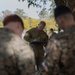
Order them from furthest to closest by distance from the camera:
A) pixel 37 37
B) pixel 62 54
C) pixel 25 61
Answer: pixel 37 37 < pixel 62 54 < pixel 25 61

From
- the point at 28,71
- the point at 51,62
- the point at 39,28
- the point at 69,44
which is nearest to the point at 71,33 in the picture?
the point at 69,44

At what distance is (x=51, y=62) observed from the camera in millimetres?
4453

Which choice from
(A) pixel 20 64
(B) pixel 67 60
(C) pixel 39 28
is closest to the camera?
(A) pixel 20 64

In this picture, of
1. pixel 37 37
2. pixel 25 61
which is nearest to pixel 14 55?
pixel 25 61

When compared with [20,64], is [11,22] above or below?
above

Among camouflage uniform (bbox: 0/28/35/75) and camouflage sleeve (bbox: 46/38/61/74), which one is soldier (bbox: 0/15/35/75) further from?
camouflage sleeve (bbox: 46/38/61/74)

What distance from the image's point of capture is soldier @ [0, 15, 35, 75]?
13.6ft

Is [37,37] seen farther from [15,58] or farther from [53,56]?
[15,58]

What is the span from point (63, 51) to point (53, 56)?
136 mm

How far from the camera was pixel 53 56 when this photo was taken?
4.43 meters

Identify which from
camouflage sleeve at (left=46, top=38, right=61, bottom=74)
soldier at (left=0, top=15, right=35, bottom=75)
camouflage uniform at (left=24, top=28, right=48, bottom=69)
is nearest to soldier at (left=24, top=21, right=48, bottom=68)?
camouflage uniform at (left=24, top=28, right=48, bottom=69)

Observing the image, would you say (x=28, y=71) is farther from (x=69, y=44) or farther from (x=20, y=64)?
(x=69, y=44)

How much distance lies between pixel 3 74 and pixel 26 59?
1.02 feet

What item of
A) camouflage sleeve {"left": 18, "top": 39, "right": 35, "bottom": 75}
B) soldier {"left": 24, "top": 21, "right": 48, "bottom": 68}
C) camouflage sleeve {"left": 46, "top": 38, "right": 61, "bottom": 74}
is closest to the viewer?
camouflage sleeve {"left": 18, "top": 39, "right": 35, "bottom": 75}
